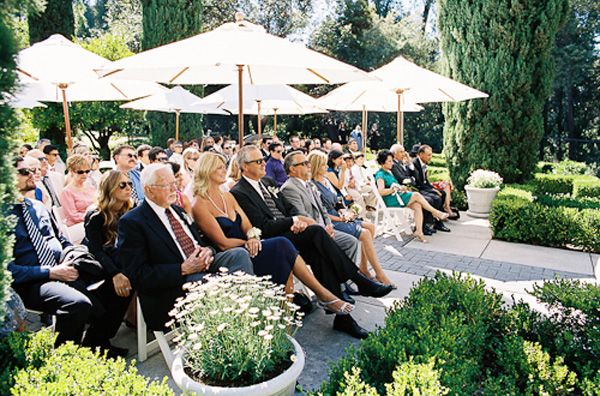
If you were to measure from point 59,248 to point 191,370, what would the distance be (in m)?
1.99

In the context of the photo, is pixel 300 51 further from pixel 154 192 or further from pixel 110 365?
pixel 110 365

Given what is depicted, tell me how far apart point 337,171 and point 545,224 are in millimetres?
3580

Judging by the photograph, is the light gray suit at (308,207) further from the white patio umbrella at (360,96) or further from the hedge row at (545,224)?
the white patio umbrella at (360,96)

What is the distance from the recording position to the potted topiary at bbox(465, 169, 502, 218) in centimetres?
924

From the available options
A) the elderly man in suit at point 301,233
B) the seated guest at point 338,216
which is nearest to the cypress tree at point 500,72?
the seated guest at point 338,216

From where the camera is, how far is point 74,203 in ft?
15.2

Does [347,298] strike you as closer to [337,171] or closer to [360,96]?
[337,171]

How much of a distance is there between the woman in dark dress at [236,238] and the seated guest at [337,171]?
247 cm

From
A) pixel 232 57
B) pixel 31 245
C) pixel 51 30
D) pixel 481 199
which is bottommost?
pixel 481 199

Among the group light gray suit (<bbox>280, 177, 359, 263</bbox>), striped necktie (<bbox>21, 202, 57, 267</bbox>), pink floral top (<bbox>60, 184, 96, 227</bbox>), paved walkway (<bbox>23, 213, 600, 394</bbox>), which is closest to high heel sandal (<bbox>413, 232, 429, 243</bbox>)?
paved walkway (<bbox>23, 213, 600, 394</bbox>)

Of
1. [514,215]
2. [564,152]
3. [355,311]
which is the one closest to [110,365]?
[355,311]

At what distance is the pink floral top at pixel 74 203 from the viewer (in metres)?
4.58

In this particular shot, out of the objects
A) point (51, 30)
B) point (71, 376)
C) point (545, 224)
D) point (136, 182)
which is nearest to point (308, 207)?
point (136, 182)

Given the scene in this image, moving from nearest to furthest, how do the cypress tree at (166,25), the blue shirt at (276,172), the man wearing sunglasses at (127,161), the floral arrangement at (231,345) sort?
the floral arrangement at (231,345), the man wearing sunglasses at (127,161), the blue shirt at (276,172), the cypress tree at (166,25)
